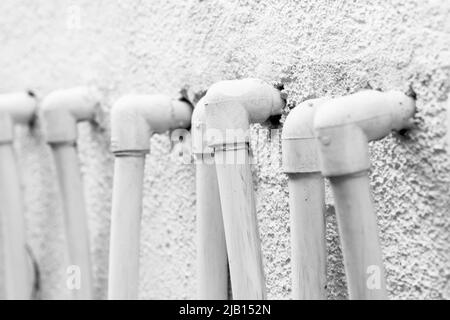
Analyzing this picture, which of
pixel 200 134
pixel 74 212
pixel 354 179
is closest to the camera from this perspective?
pixel 354 179

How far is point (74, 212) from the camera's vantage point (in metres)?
0.96

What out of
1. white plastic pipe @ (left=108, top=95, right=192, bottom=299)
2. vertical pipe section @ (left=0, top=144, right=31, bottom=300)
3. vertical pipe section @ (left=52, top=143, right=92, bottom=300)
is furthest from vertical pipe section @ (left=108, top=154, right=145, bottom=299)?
vertical pipe section @ (left=0, top=144, right=31, bottom=300)

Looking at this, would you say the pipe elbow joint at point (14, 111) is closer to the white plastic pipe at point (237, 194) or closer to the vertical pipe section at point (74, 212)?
the vertical pipe section at point (74, 212)

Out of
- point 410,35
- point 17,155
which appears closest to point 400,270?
point 410,35

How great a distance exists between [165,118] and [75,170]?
0.20 meters

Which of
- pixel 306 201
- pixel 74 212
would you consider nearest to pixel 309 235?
pixel 306 201

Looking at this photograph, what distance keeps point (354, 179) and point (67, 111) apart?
0.50m

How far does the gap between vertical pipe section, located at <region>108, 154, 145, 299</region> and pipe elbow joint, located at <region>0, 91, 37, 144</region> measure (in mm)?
282

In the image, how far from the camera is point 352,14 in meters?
0.67

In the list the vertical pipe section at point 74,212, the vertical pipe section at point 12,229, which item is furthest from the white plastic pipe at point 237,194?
the vertical pipe section at point 12,229

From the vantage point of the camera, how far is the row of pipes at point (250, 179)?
58 centimetres

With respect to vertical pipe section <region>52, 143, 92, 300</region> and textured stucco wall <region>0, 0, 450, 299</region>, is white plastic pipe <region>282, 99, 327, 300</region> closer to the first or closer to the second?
textured stucco wall <region>0, 0, 450, 299</region>

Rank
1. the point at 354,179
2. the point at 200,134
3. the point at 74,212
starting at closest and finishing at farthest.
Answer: the point at 354,179, the point at 200,134, the point at 74,212

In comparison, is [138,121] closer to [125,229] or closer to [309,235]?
[125,229]
